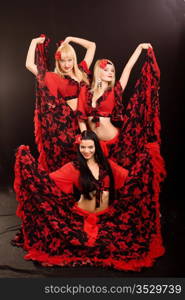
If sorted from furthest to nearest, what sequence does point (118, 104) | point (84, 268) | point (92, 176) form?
point (118, 104) < point (92, 176) < point (84, 268)

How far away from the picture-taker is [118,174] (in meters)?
2.76

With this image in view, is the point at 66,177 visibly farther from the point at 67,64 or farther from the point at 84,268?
the point at 67,64

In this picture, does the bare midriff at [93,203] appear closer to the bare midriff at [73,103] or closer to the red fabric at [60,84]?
the bare midriff at [73,103]

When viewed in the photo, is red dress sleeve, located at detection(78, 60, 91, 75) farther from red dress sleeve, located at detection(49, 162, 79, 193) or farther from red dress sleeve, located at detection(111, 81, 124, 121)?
red dress sleeve, located at detection(49, 162, 79, 193)

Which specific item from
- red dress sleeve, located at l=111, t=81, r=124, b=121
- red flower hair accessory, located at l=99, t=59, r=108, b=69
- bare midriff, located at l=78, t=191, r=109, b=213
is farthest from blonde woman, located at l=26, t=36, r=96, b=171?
bare midriff, located at l=78, t=191, r=109, b=213

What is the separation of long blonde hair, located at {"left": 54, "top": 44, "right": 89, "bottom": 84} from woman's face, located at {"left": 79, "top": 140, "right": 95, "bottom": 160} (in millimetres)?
497

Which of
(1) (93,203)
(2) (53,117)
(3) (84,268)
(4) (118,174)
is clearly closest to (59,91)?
(2) (53,117)

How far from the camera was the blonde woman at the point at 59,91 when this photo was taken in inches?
110

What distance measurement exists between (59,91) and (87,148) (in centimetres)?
51

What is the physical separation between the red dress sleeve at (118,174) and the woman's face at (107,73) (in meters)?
0.63

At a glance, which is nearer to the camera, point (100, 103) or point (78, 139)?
point (78, 139)

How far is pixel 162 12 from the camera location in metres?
2.84

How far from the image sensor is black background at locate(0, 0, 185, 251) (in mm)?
2842

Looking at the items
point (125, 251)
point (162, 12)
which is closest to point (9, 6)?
point (162, 12)
